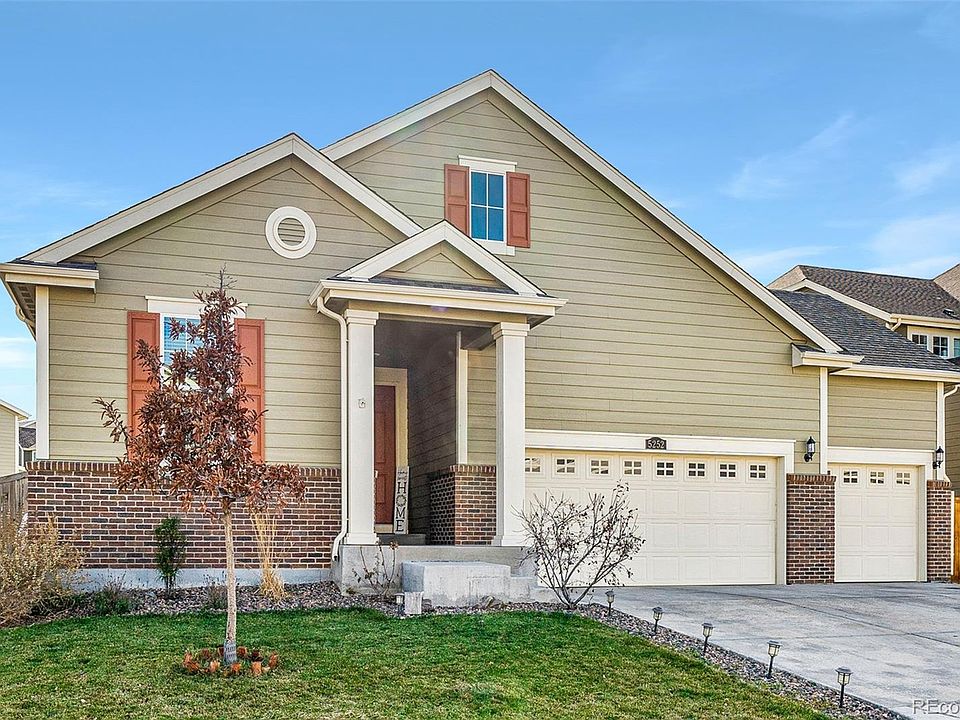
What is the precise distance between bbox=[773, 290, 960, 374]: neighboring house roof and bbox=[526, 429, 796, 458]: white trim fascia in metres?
2.38

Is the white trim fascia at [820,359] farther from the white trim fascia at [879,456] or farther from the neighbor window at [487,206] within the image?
the neighbor window at [487,206]

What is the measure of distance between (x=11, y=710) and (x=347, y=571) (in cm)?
497

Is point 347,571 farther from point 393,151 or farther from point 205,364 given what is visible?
point 393,151

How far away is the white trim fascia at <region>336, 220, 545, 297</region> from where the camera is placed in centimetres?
1175

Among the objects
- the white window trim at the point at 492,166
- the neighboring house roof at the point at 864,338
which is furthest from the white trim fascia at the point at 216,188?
the neighboring house roof at the point at 864,338

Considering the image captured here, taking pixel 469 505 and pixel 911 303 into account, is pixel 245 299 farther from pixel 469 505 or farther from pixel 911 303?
pixel 911 303

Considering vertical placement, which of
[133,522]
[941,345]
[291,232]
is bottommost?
[133,522]

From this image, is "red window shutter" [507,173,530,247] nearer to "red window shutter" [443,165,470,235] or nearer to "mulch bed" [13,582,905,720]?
"red window shutter" [443,165,470,235]

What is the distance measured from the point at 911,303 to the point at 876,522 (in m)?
8.30

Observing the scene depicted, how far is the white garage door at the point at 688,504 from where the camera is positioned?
14320 millimetres

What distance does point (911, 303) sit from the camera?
22.5 m

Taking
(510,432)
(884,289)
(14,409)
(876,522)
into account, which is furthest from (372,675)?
(14,409)

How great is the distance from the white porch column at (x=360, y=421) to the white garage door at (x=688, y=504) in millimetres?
3283

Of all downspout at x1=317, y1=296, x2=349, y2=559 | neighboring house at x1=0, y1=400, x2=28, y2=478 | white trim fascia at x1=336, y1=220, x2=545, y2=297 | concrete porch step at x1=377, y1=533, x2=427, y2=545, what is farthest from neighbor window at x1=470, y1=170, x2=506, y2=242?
neighboring house at x1=0, y1=400, x2=28, y2=478
